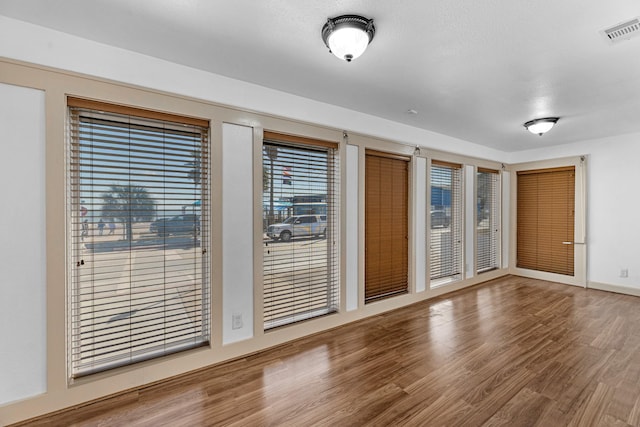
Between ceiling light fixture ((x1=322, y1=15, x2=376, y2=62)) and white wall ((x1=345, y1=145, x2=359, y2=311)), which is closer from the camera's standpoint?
ceiling light fixture ((x1=322, y1=15, x2=376, y2=62))

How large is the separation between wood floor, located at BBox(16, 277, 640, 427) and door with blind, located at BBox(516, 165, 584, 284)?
1875 mm

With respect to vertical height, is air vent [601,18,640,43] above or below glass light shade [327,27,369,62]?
above

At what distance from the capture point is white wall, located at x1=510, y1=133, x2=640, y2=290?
4617mm

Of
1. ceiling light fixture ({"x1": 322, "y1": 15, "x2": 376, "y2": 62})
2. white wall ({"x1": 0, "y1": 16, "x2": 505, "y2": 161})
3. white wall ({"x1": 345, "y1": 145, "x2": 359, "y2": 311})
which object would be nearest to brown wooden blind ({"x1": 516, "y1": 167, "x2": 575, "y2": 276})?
white wall ({"x1": 0, "y1": 16, "x2": 505, "y2": 161})

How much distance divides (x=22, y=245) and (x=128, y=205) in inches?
25.8

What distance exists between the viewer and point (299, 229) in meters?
3.24

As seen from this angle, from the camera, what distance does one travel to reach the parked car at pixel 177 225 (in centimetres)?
245

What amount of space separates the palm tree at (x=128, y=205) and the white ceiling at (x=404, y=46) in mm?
1100

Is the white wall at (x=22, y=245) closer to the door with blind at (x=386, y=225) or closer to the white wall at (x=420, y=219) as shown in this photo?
the door with blind at (x=386, y=225)

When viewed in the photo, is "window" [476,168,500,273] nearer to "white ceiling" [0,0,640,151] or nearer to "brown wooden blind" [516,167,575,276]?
"brown wooden blind" [516,167,575,276]

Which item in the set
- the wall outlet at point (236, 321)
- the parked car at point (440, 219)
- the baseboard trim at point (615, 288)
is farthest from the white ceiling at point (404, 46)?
the baseboard trim at point (615, 288)

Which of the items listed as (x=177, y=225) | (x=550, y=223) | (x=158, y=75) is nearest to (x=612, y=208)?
(x=550, y=223)

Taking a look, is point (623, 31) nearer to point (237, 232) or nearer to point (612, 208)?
point (237, 232)

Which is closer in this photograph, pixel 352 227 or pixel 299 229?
pixel 299 229
